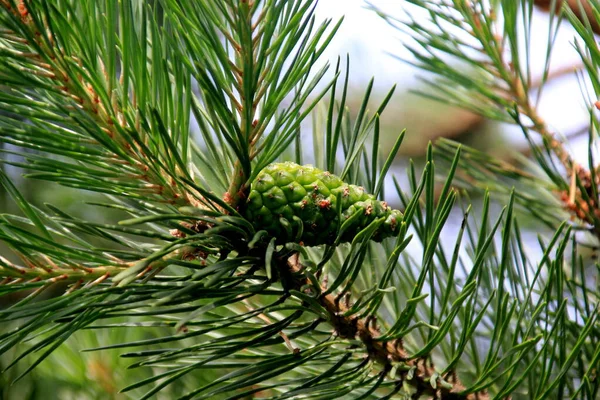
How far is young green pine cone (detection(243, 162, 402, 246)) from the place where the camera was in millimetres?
460

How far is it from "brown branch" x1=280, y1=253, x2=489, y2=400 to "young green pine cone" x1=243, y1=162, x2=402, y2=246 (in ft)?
0.17

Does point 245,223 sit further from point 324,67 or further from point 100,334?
point 100,334

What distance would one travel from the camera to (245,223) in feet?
1.44

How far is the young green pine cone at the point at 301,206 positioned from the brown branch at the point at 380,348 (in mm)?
53

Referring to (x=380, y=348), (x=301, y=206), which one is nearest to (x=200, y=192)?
(x=301, y=206)

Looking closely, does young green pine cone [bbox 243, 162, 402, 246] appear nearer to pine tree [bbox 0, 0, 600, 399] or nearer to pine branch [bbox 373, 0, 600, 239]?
pine tree [bbox 0, 0, 600, 399]

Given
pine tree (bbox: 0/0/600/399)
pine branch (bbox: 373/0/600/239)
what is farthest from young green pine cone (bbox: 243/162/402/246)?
pine branch (bbox: 373/0/600/239)

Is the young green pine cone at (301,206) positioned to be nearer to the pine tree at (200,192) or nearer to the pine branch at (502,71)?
the pine tree at (200,192)

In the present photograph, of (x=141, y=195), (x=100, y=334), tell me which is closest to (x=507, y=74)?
(x=141, y=195)

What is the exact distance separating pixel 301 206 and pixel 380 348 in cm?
16

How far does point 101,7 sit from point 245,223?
0.56ft

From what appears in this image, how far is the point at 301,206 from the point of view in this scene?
46 centimetres

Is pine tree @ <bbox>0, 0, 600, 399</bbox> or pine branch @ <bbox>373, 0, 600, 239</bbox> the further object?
pine branch @ <bbox>373, 0, 600, 239</bbox>

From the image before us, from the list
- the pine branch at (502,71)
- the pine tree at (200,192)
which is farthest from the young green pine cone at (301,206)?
the pine branch at (502,71)
